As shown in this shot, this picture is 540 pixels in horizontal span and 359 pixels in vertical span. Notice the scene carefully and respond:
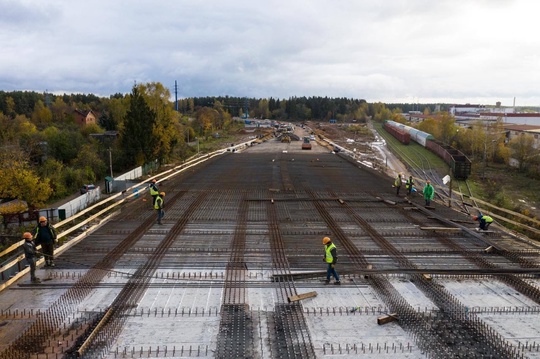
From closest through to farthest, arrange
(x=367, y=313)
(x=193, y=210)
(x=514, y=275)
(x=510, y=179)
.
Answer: (x=367, y=313) < (x=514, y=275) < (x=193, y=210) < (x=510, y=179)

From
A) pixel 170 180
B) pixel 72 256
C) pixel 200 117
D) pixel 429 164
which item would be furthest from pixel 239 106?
pixel 72 256

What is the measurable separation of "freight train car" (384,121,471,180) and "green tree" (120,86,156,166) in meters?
22.3

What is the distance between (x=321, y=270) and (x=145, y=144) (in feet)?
83.1

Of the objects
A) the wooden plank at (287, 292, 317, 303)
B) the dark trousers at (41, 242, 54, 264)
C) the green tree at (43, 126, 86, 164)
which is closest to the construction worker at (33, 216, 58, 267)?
the dark trousers at (41, 242, 54, 264)

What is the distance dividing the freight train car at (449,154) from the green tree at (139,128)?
22.3 meters

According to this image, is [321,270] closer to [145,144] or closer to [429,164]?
[145,144]

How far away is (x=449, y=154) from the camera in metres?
40.8

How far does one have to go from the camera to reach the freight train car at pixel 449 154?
1395 inches

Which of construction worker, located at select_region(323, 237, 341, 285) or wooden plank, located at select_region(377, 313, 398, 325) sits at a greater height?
construction worker, located at select_region(323, 237, 341, 285)

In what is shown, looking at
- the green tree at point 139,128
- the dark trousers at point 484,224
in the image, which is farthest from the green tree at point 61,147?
the dark trousers at point 484,224

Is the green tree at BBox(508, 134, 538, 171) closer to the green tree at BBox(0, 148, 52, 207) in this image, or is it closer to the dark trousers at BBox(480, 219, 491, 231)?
the dark trousers at BBox(480, 219, 491, 231)

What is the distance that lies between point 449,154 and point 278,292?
125 ft

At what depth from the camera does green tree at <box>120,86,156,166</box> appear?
1198 inches

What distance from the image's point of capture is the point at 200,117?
77.4 m
